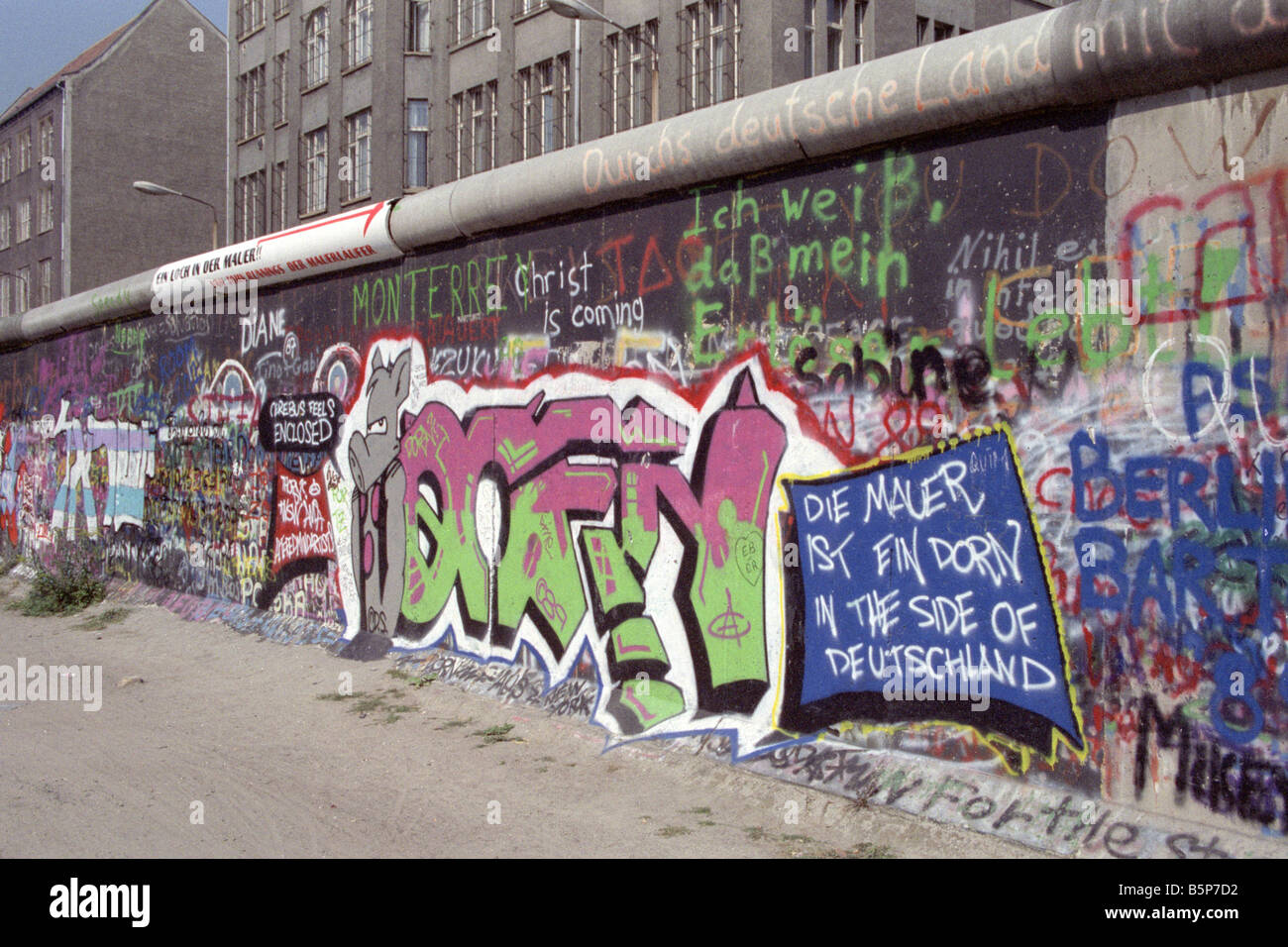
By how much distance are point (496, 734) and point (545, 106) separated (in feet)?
81.0

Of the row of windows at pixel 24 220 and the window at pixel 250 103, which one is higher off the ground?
the window at pixel 250 103

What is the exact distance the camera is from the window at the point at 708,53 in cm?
2403

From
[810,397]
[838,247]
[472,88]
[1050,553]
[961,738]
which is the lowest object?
[961,738]

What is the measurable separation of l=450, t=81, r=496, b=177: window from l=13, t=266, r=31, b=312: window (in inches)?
838

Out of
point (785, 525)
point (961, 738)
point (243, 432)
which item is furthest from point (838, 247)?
point (243, 432)

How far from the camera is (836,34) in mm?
24812

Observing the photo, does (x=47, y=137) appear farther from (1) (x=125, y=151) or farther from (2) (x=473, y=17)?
(2) (x=473, y=17)

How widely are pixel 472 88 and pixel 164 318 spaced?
2099cm

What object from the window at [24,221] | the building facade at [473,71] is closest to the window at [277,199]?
the building facade at [473,71]

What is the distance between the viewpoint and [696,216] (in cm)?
633

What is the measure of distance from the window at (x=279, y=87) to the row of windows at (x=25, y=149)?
10.0 metres

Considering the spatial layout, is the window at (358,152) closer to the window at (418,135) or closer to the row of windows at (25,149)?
the window at (418,135)

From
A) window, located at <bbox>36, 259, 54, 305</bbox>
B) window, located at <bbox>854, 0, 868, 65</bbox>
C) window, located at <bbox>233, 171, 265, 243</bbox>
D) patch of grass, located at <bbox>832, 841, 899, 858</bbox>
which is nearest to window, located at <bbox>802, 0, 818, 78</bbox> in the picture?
window, located at <bbox>854, 0, 868, 65</bbox>

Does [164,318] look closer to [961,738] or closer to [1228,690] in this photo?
[961,738]
